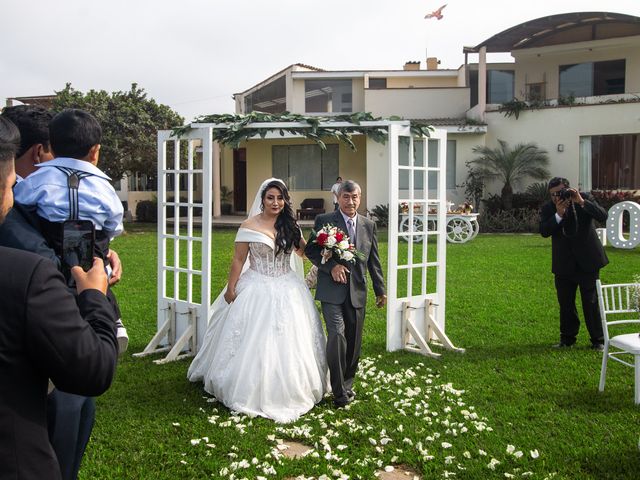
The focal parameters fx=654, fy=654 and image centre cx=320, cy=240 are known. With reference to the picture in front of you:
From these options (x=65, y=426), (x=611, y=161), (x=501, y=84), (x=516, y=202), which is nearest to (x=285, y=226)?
(x=65, y=426)

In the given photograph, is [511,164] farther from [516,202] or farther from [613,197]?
[613,197]

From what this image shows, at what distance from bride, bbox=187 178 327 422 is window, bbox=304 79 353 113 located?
24.1 meters

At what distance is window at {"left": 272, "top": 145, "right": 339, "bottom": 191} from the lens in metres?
27.0

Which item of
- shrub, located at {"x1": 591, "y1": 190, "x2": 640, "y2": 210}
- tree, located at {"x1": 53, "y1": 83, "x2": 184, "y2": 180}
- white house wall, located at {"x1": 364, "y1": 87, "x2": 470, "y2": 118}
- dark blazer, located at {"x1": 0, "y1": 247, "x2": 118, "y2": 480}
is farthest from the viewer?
white house wall, located at {"x1": 364, "y1": 87, "x2": 470, "y2": 118}

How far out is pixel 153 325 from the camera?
8836mm

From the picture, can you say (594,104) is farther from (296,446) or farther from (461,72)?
(296,446)

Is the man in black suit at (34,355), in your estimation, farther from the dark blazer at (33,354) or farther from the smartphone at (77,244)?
the smartphone at (77,244)

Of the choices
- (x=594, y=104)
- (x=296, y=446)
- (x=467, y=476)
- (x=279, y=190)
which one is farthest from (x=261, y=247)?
(x=594, y=104)

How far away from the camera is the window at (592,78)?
85.7ft

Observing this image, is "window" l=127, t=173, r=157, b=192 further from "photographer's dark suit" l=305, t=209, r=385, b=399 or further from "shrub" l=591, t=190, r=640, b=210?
"photographer's dark suit" l=305, t=209, r=385, b=399

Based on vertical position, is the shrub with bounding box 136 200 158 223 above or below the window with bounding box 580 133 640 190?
below

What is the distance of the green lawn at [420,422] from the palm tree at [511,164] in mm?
16076

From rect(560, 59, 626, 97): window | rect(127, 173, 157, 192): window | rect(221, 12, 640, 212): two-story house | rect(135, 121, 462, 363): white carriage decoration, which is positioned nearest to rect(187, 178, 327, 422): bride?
rect(135, 121, 462, 363): white carriage decoration

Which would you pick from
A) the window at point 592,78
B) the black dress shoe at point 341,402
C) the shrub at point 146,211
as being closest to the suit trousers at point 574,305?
the black dress shoe at point 341,402
